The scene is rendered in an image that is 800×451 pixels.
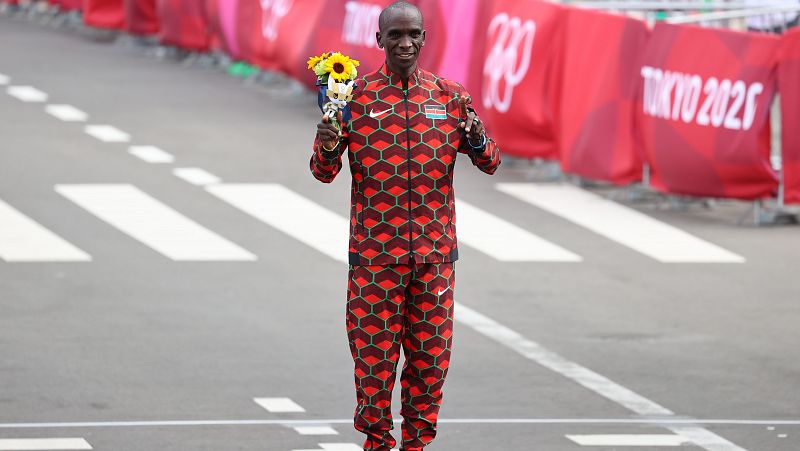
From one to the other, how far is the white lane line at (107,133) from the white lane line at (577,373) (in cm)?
794

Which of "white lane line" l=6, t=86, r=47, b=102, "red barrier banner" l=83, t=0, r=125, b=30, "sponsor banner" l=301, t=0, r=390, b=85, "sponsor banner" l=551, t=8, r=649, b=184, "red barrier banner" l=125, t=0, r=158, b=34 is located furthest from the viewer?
"red barrier banner" l=83, t=0, r=125, b=30

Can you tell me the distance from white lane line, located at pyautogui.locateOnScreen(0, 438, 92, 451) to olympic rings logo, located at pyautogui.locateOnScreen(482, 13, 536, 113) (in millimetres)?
10039

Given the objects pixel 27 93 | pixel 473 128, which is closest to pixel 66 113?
pixel 27 93

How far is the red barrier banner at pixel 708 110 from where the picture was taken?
1698 cm

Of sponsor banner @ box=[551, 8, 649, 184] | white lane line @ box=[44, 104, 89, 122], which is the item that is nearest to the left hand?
sponsor banner @ box=[551, 8, 649, 184]

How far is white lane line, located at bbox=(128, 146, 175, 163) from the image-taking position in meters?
20.0

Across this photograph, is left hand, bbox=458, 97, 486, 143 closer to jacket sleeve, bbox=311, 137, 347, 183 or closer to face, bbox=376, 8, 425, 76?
face, bbox=376, 8, 425, 76

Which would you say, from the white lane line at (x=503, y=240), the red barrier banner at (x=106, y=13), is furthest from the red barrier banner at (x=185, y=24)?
the white lane line at (x=503, y=240)

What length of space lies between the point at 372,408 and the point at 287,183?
10.4 metres

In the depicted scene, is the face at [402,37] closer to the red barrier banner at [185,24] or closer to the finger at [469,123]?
the finger at [469,123]

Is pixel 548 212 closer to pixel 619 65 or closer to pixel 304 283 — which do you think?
pixel 619 65

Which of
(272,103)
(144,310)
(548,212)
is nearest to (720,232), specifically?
(548,212)

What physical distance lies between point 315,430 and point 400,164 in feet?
8.18

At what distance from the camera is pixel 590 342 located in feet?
42.4
